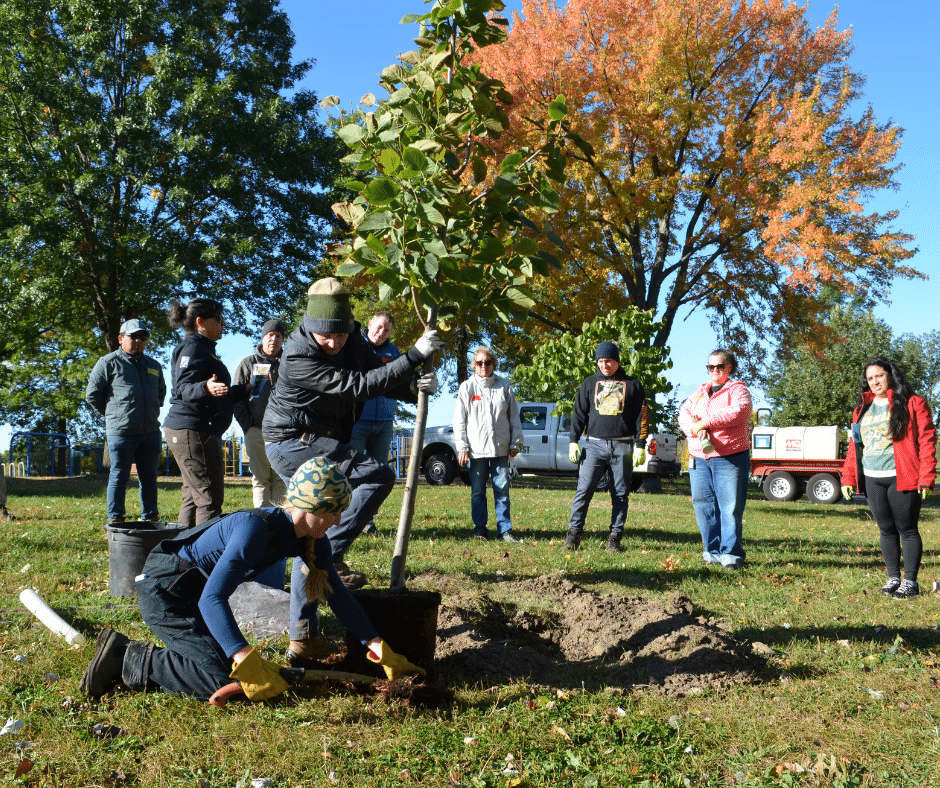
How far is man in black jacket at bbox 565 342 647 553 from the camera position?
7.70 m

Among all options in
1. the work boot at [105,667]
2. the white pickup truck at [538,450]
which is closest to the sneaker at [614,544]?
the work boot at [105,667]

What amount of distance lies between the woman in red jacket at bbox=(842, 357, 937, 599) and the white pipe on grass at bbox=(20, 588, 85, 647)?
5951 mm

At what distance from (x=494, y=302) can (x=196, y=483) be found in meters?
3.09

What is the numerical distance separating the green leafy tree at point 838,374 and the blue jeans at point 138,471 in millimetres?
27731

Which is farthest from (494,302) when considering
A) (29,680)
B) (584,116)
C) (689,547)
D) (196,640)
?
(584,116)

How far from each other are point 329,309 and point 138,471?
155 inches

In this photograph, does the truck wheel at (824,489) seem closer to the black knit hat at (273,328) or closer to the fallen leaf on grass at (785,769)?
the black knit hat at (273,328)

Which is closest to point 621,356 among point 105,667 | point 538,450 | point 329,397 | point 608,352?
point 538,450

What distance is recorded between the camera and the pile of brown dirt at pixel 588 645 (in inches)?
155

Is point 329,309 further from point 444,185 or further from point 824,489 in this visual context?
point 824,489

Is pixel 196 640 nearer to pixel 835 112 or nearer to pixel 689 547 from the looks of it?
pixel 689 547

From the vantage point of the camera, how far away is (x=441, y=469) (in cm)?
1778

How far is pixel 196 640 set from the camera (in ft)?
11.4

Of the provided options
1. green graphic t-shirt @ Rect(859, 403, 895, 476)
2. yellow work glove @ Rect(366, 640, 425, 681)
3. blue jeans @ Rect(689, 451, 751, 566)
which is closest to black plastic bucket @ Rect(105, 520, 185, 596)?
yellow work glove @ Rect(366, 640, 425, 681)
